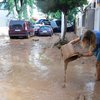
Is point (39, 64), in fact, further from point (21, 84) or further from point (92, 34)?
point (92, 34)

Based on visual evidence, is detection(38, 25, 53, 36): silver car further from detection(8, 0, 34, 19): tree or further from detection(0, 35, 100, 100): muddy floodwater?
detection(0, 35, 100, 100): muddy floodwater

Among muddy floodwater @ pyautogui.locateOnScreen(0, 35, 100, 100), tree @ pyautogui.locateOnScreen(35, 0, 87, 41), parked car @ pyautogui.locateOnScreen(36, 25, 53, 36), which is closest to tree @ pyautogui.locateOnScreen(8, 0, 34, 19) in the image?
parked car @ pyautogui.locateOnScreen(36, 25, 53, 36)

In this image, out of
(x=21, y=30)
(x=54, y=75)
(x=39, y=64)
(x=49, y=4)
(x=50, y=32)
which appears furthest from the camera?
(x=50, y=32)

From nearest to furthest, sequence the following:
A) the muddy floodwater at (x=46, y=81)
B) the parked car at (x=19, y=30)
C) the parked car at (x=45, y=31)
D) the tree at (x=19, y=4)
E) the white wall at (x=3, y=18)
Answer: the muddy floodwater at (x=46, y=81), the parked car at (x=19, y=30), the parked car at (x=45, y=31), the tree at (x=19, y=4), the white wall at (x=3, y=18)

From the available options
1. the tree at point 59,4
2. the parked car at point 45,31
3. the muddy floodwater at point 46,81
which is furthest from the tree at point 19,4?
the muddy floodwater at point 46,81

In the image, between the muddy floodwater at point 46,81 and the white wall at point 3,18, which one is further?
the white wall at point 3,18

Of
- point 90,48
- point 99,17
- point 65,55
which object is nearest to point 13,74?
point 65,55

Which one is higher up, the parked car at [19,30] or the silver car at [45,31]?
the parked car at [19,30]

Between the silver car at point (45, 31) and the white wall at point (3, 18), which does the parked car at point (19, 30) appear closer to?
the silver car at point (45, 31)

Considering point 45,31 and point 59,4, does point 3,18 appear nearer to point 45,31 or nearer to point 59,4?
point 45,31

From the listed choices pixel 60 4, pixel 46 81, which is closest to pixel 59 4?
pixel 60 4

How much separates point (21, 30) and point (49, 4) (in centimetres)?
915

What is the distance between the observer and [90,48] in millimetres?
8758

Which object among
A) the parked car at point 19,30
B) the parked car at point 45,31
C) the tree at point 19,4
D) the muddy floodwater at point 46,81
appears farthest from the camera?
the tree at point 19,4
